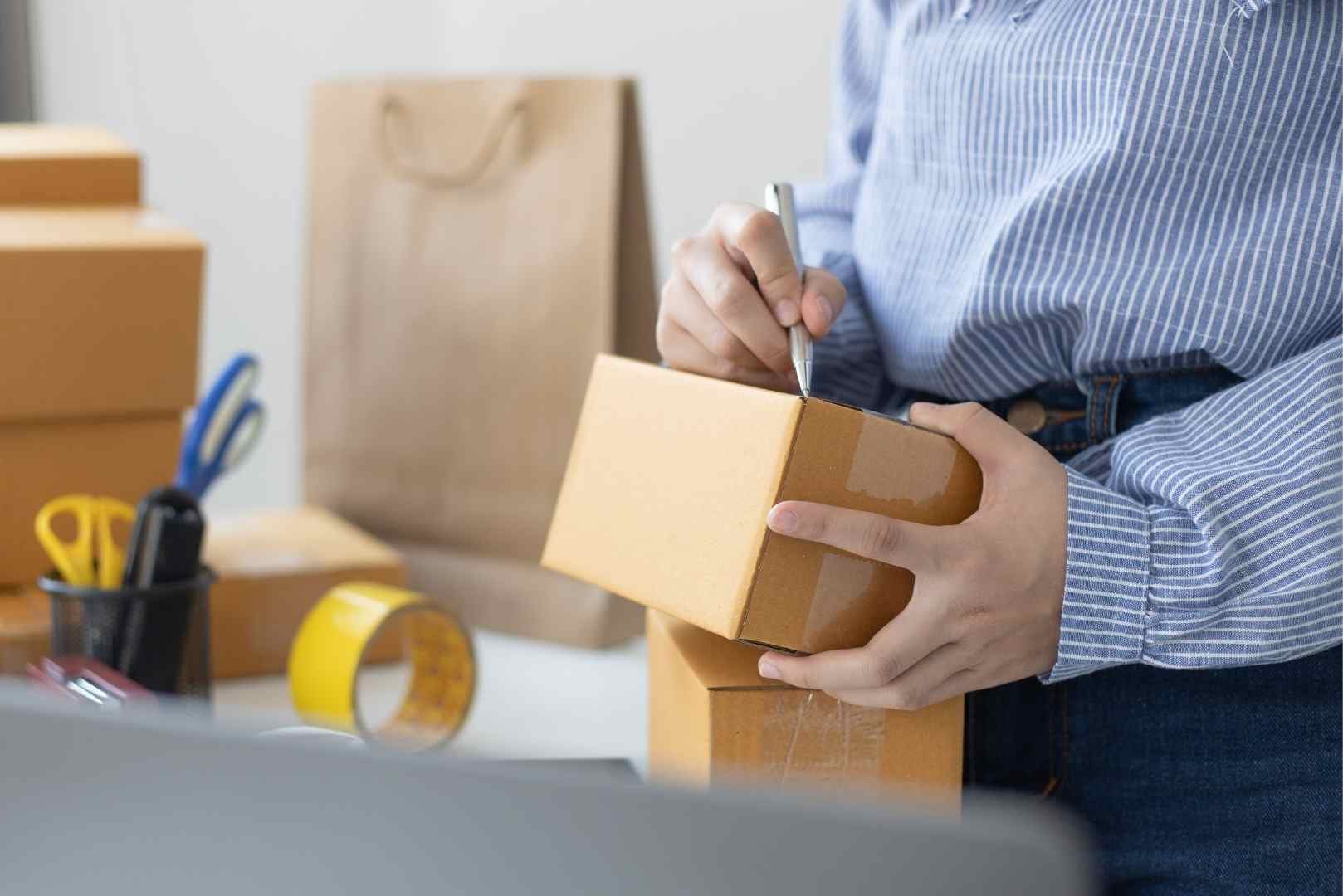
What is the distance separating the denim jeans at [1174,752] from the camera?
0.49 m

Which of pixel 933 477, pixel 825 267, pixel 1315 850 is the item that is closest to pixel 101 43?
pixel 825 267

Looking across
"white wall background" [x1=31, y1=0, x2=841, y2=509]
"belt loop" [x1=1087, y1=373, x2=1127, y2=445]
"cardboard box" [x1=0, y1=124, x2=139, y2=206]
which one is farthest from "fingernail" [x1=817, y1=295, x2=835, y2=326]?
"white wall background" [x1=31, y1=0, x2=841, y2=509]

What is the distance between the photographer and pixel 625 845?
0.47ft

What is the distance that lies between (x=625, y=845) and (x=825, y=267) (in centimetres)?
52

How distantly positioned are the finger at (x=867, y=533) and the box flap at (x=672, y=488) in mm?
Result: 10

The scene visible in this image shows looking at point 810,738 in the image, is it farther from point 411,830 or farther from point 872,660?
point 411,830

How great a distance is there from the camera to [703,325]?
1.79 feet

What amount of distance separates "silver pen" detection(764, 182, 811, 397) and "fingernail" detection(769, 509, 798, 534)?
3.7 inches

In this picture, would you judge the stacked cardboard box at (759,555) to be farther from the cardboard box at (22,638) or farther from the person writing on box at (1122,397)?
the cardboard box at (22,638)

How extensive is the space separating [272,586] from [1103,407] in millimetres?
463

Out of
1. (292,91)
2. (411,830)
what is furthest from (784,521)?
(292,91)

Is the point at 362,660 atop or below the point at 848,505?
below

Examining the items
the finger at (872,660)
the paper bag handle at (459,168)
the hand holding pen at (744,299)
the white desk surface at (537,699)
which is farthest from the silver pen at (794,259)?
the paper bag handle at (459,168)

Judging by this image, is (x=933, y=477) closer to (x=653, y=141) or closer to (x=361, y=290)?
(x=361, y=290)
